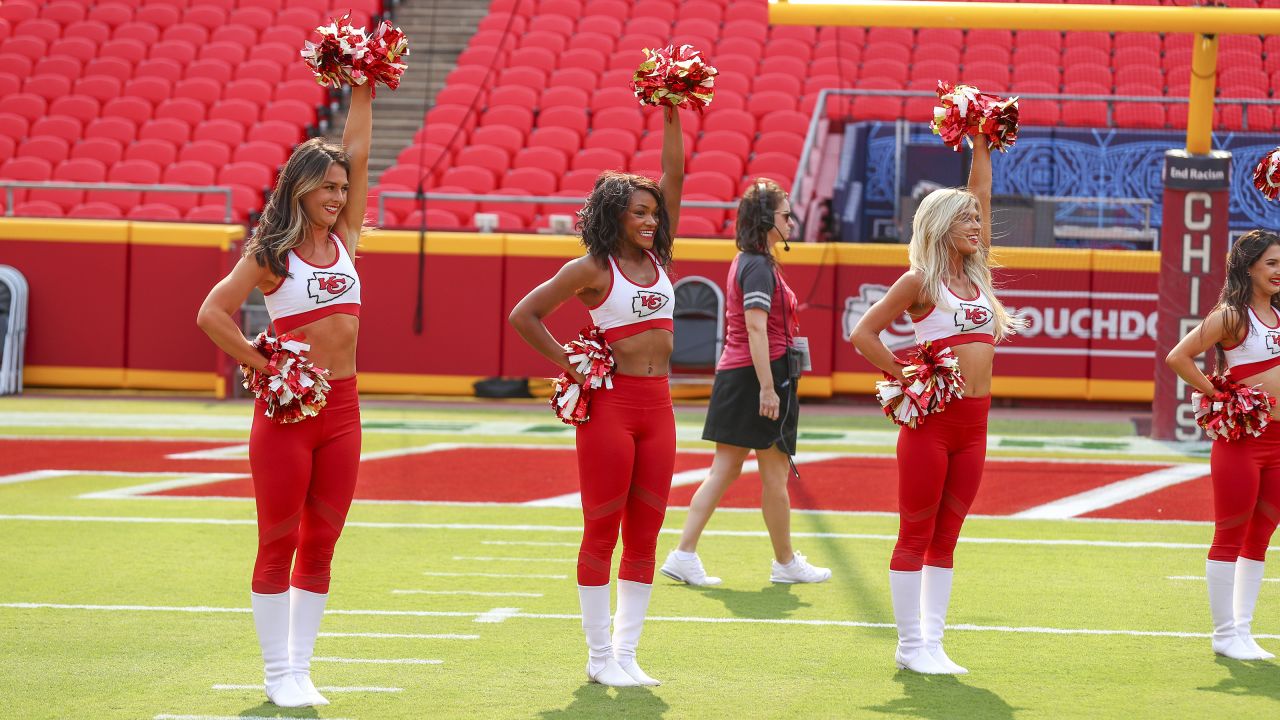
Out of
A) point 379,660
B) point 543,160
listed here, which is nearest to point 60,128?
point 543,160

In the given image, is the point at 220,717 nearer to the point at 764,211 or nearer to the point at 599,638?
the point at 599,638

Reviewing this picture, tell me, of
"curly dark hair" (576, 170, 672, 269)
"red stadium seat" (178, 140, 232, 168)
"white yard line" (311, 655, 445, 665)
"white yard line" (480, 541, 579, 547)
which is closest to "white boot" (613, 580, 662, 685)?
"white yard line" (311, 655, 445, 665)

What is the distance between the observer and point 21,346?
16.5 m

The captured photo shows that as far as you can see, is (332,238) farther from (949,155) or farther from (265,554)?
(949,155)

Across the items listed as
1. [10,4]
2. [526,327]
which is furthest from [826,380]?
[10,4]

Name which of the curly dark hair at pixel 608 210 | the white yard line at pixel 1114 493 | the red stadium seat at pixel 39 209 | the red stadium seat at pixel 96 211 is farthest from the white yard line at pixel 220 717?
the red stadium seat at pixel 39 209

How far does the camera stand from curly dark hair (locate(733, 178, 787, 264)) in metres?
7.25

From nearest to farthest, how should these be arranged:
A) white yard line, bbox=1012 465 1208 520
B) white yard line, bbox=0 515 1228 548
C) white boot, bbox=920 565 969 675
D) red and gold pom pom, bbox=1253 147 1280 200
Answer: white boot, bbox=920 565 969 675 < red and gold pom pom, bbox=1253 147 1280 200 < white yard line, bbox=0 515 1228 548 < white yard line, bbox=1012 465 1208 520

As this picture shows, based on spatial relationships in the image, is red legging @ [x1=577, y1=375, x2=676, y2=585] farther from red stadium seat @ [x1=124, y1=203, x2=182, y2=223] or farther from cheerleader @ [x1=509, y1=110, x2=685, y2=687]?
red stadium seat @ [x1=124, y1=203, x2=182, y2=223]

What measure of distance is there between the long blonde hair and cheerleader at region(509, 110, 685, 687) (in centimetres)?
93

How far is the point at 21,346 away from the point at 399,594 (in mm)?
10961

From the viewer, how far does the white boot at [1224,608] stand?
588cm

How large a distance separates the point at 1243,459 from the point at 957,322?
4.18 feet

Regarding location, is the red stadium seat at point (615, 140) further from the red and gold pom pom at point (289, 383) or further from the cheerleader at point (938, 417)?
the red and gold pom pom at point (289, 383)
